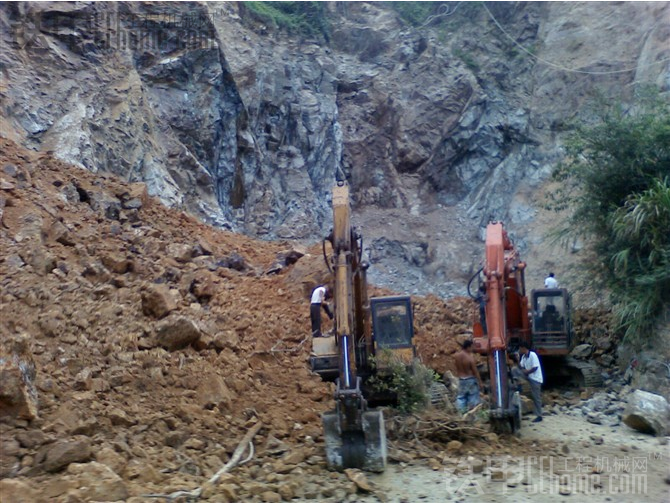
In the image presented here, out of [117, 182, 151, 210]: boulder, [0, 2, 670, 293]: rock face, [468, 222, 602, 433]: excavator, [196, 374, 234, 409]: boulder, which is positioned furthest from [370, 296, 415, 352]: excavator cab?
[0, 2, 670, 293]: rock face

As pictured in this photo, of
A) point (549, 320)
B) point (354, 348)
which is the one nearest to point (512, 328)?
point (549, 320)

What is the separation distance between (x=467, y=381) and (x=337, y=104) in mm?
19632

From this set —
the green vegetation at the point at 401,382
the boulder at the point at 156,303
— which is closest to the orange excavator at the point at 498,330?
the green vegetation at the point at 401,382

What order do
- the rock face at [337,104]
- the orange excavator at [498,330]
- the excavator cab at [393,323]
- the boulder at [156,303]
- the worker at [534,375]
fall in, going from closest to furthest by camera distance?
the orange excavator at [498,330], the excavator cab at [393,323], the boulder at [156,303], the worker at [534,375], the rock face at [337,104]

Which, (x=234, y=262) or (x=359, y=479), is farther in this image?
(x=234, y=262)

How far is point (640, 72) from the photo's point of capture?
81.4 feet

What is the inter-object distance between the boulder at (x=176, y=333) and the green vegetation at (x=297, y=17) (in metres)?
18.9

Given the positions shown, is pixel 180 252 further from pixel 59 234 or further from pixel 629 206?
pixel 629 206

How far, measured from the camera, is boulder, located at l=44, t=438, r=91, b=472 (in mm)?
5945

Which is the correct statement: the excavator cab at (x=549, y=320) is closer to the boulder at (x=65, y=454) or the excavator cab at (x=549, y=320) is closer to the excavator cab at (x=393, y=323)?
the excavator cab at (x=393, y=323)

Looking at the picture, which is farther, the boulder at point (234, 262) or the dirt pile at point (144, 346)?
the boulder at point (234, 262)

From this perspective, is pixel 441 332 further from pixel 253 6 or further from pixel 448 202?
pixel 253 6

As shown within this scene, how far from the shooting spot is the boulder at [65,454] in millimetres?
5945

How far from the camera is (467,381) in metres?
9.52
